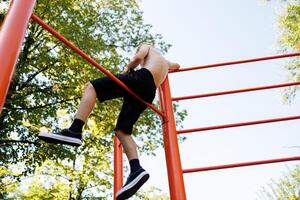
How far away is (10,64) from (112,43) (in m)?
9.79

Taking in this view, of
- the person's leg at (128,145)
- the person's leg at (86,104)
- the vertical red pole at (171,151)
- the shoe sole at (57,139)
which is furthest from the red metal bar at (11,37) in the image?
the vertical red pole at (171,151)

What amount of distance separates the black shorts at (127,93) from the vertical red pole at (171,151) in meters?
0.25

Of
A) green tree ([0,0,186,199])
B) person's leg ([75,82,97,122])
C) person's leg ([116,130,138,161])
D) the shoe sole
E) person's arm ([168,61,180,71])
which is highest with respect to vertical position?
green tree ([0,0,186,199])

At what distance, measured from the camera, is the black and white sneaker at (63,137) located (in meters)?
2.02

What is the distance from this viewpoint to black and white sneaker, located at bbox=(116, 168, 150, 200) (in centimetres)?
220

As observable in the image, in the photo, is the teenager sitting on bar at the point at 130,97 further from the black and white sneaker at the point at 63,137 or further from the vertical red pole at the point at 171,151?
the vertical red pole at the point at 171,151

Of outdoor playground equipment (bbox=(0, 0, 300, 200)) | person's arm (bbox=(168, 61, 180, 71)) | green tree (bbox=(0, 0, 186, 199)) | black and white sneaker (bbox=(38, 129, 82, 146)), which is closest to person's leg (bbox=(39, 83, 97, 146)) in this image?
black and white sneaker (bbox=(38, 129, 82, 146))

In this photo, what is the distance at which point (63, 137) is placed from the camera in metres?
2.10

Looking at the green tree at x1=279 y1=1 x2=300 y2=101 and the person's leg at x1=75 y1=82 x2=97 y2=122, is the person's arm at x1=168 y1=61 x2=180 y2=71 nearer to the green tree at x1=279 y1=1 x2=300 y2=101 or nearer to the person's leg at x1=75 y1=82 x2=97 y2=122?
the person's leg at x1=75 y1=82 x2=97 y2=122

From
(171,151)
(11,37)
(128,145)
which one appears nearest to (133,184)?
(128,145)

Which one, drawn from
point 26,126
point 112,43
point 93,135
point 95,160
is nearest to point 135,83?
point 26,126

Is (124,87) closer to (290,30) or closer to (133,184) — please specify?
(133,184)

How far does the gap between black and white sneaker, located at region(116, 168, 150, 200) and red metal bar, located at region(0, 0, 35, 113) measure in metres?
1.16

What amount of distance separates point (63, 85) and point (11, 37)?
827cm
